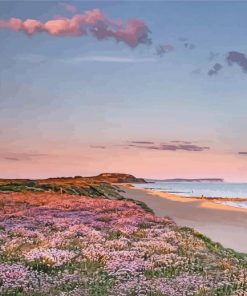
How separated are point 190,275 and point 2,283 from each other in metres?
5.32

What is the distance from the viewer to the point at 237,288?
13.7 meters

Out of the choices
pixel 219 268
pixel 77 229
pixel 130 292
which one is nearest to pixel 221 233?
pixel 77 229

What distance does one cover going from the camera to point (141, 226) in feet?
84.6

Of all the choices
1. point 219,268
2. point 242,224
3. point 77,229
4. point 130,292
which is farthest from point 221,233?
point 130,292

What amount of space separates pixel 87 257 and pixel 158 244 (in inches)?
143

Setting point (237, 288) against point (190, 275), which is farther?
point (190, 275)

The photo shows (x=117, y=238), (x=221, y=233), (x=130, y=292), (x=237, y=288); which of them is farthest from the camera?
(x=221, y=233)

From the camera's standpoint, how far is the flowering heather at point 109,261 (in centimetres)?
1308

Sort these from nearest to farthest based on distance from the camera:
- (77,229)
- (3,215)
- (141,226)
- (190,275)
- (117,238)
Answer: (190,275), (117,238), (77,229), (141,226), (3,215)

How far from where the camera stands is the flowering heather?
1308 cm

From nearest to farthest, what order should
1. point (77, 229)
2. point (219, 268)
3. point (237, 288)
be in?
→ point (237, 288) < point (219, 268) < point (77, 229)

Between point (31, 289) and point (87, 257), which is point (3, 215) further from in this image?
point (31, 289)

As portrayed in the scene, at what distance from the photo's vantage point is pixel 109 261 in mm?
15945

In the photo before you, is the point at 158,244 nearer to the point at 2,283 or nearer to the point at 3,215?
the point at 2,283
